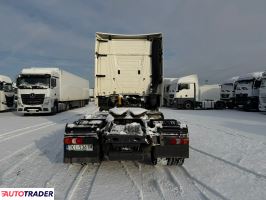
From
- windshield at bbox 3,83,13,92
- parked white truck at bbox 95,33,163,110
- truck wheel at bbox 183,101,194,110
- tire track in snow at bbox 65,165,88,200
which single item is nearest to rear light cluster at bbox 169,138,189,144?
tire track in snow at bbox 65,165,88,200

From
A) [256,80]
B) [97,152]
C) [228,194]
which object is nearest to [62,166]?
[97,152]

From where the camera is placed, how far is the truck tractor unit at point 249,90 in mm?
24078

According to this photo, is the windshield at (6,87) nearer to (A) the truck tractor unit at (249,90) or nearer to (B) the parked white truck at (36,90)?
(B) the parked white truck at (36,90)

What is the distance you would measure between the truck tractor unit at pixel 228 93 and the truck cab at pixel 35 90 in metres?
18.6

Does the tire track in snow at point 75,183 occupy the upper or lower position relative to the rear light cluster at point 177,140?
lower

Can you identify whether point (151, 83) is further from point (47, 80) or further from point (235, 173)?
point (47, 80)

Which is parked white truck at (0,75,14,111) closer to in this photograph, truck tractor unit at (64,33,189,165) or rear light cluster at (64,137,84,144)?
truck tractor unit at (64,33,189,165)

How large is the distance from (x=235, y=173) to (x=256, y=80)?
67.3ft

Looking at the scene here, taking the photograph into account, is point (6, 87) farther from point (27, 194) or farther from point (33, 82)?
point (27, 194)

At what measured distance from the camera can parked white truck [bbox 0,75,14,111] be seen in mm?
23458

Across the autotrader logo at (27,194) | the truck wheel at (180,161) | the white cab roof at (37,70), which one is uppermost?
the white cab roof at (37,70)

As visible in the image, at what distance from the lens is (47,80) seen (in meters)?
20.0

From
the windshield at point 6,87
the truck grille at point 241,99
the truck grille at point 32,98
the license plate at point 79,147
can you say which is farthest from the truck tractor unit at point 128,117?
the truck grille at point 241,99

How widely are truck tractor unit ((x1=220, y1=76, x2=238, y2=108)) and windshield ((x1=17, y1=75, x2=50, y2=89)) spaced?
1876cm
